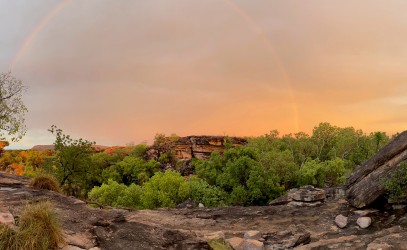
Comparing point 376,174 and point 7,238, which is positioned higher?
point 376,174

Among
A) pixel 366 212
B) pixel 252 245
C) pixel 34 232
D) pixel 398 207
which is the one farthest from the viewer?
pixel 366 212

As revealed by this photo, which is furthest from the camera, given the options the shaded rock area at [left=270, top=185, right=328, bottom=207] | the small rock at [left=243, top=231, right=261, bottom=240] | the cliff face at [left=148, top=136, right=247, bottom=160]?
the cliff face at [left=148, top=136, right=247, bottom=160]

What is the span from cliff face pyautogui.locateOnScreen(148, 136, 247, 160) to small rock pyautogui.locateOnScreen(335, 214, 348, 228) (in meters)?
118

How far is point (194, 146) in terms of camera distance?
143 meters

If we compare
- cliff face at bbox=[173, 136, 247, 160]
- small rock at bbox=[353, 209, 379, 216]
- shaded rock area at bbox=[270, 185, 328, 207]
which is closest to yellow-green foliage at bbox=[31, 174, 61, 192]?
shaded rock area at bbox=[270, 185, 328, 207]

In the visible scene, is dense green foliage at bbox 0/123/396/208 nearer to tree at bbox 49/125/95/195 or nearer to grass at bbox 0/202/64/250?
tree at bbox 49/125/95/195

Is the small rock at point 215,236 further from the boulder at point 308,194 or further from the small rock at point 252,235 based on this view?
the boulder at point 308,194

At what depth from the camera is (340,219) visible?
2003 centimetres

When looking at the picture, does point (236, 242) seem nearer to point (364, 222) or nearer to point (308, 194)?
point (364, 222)

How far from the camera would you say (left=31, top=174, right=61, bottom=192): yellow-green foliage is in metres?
22.6

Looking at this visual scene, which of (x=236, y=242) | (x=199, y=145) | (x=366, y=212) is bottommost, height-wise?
(x=236, y=242)

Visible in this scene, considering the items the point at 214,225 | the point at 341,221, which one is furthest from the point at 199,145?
the point at 341,221

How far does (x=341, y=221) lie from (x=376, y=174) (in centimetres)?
427

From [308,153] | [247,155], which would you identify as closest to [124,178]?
[308,153]
